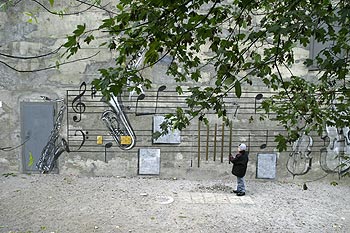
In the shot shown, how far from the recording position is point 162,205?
20.5ft

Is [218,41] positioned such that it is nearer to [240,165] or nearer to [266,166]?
[240,165]

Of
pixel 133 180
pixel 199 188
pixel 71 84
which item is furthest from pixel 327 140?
pixel 71 84

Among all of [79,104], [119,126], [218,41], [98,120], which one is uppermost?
[218,41]

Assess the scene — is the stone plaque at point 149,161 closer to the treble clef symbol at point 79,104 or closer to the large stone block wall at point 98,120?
the large stone block wall at point 98,120

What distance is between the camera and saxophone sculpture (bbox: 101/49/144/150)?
7859 mm

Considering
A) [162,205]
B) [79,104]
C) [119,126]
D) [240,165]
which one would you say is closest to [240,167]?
[240,165]

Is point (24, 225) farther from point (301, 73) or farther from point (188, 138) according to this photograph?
point (301, 73)

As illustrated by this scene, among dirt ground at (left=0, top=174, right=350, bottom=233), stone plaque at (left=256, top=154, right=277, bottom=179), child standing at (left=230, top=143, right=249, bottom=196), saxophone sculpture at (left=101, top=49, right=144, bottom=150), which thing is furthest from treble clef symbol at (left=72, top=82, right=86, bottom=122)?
stone plaque at (left=256, top=154, right=277, bottom=179)

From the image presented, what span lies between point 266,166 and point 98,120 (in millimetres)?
4431

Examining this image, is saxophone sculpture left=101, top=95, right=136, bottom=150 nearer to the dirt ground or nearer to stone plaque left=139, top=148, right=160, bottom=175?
stone plaque left=139, top=148, right=160, bottom=175

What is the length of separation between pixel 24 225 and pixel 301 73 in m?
6.86

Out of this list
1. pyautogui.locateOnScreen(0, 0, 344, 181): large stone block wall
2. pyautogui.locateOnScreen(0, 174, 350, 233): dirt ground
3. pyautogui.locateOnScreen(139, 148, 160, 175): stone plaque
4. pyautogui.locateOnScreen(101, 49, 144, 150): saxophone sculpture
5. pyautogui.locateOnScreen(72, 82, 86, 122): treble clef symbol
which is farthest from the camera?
pyautogui.locateOnScreen(139, 148, 160, 175): stone plaque

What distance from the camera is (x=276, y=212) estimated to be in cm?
604

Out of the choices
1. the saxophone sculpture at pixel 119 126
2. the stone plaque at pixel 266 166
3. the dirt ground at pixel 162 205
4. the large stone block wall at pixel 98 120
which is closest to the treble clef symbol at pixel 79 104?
the large stone block wall at pixel 98 120
